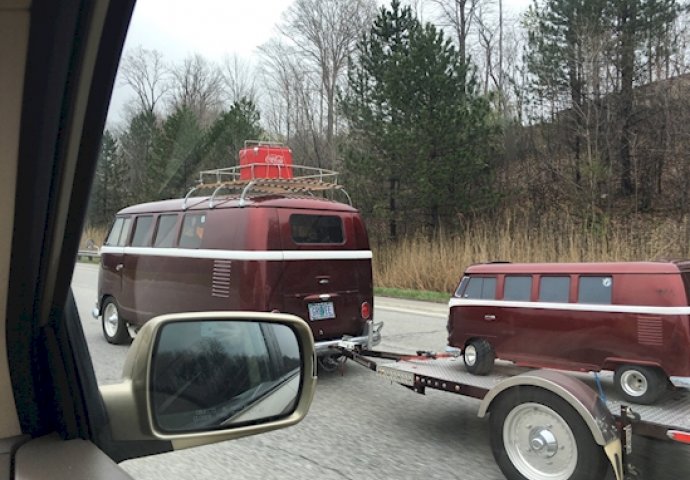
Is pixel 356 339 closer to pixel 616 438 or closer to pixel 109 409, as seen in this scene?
pixel 616 438

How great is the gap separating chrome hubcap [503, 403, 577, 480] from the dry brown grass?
31.7 feet

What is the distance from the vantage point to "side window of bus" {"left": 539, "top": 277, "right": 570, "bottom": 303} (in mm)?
5336

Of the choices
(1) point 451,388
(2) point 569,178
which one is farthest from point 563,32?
(1) point 451,388

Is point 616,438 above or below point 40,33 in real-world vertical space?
below

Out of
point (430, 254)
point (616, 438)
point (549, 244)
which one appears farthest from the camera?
point (430, 254)

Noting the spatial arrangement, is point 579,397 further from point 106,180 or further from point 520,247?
point 520,247

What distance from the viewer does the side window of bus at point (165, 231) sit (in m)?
5.50

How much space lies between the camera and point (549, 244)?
1427 centimetres

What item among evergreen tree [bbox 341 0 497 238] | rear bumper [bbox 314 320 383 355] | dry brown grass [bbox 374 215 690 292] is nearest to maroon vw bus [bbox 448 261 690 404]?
rear bumper [bbox 314 320 383 355]

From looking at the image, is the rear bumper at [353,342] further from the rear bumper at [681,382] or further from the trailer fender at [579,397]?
the rear bumper at [681,382]

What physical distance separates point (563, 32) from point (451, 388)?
24.1 m

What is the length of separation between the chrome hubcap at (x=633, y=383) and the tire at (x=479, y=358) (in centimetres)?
108

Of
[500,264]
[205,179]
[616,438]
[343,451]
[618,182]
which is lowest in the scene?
[343,451]

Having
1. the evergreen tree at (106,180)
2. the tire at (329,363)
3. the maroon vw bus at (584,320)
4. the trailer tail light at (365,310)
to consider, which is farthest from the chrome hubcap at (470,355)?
the evergreen tree at (106,180)
